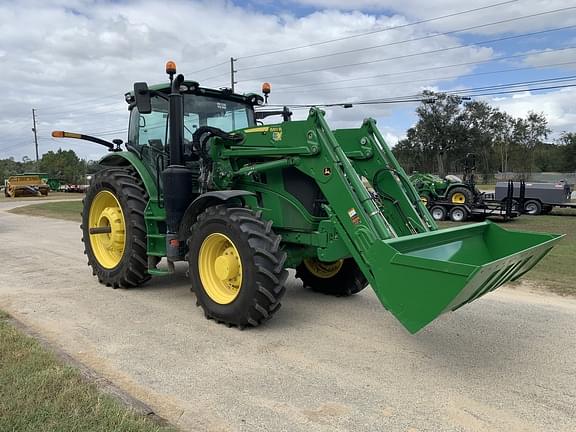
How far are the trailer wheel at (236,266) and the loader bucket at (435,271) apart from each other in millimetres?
1066

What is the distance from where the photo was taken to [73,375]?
379cm

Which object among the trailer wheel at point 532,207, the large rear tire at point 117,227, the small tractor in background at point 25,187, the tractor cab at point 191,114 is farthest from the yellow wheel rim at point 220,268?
the small tractor in background at point 25,187

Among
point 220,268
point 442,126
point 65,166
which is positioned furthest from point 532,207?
point 65,166

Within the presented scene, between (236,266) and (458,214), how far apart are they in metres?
14.5

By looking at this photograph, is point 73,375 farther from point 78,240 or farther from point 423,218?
point 78,240

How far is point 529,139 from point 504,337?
70.3 m

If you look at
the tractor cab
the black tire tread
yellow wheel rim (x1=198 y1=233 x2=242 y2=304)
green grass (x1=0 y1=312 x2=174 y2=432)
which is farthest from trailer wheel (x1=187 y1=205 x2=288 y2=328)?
the black tire tread

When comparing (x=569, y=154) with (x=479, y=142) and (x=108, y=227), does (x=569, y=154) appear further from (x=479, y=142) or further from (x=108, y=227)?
(x=108, y=227)

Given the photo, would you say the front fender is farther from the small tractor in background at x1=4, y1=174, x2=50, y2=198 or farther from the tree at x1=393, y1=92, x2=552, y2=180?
the tree at x1=393, y1=92, x2=552, y2=180

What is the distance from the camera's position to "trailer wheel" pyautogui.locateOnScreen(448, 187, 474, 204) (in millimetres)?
18375

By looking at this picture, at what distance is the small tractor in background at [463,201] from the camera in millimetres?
18000

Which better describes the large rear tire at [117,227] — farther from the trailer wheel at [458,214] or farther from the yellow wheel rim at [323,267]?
the trailer wheel at [458,214]

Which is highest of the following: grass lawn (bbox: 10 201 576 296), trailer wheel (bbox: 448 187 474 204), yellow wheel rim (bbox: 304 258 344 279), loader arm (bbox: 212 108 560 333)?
loader arm (bbox: 212 108 560 333)

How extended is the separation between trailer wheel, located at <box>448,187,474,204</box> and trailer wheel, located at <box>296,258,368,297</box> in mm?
13143
